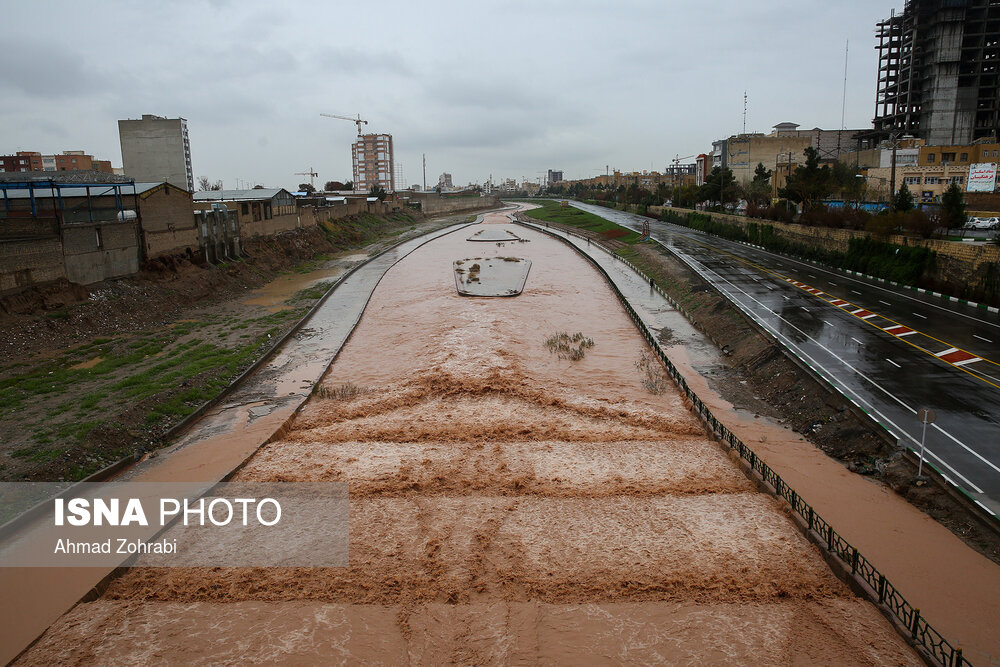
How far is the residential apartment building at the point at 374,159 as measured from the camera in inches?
7623

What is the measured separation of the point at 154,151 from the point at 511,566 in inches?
2334

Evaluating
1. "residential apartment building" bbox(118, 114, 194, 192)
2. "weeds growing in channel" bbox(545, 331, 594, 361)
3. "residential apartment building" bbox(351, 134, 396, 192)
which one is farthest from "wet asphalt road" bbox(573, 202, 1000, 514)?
"residential apartment building" bbox(351, 134, 396, 192)

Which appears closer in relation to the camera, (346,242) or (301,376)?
(301,376)

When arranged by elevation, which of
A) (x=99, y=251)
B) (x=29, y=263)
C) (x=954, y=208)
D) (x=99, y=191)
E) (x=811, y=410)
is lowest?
(x=811, y=410)

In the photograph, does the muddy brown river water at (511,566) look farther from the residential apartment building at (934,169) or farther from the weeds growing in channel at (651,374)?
the residential apartment building at (934,169)

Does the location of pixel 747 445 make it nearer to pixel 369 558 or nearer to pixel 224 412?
pixel 369 558

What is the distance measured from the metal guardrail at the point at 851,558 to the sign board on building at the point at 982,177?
137 feet

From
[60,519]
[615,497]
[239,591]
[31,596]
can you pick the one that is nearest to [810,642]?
[615,497]

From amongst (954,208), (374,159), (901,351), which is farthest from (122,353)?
(374,159)

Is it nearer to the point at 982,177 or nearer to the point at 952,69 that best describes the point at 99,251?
the point at 982,177

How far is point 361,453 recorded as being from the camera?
629 inches

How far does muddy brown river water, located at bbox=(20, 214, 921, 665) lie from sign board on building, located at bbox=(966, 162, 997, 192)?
140 ft

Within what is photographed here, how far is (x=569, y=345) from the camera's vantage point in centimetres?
2608

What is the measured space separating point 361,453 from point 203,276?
23.3 metres
